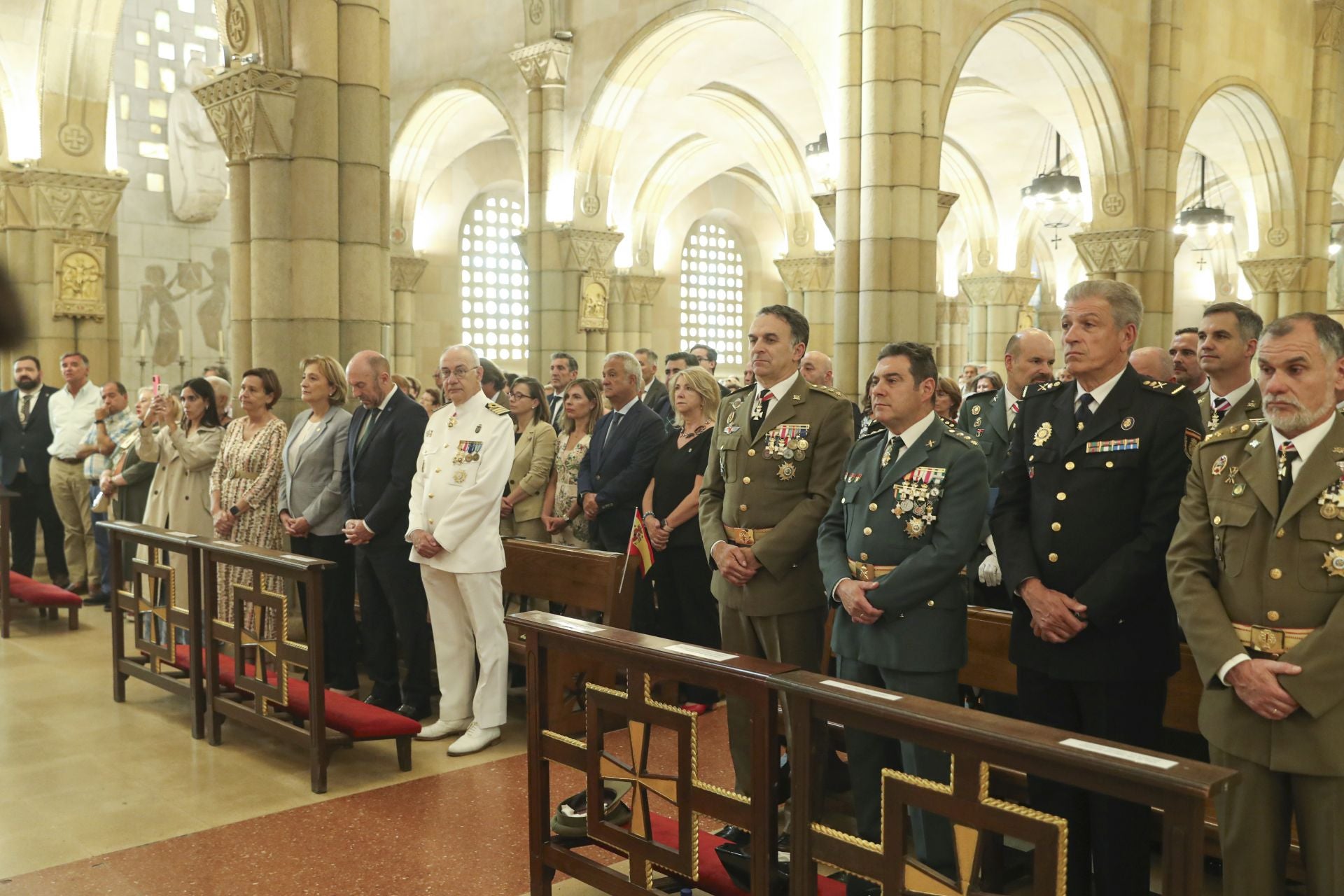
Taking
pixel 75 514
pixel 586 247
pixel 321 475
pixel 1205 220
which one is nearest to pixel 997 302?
pixel 1205 220

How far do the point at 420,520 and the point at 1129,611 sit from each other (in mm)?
3100

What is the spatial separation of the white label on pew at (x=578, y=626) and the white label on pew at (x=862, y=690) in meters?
0.83

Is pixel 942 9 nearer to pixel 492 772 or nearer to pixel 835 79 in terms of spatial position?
pixel 835 79

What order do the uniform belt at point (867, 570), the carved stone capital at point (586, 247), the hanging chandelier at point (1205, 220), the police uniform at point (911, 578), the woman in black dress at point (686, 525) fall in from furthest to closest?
the hanging chandelier at point (1205, 220)
the carved stone capital at point (586, 247)
the woman in black dress at point (686, 525)
the uniform belt at point (867, 570)
the police uniform at point (911, 578)

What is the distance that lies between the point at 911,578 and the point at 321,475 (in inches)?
136

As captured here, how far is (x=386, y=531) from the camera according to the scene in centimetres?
528

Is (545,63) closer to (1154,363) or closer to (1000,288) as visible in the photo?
(1000,288)

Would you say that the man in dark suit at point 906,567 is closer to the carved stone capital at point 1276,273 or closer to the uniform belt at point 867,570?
the uniform belt at point 867,570

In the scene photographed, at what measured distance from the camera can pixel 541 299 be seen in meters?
14.3

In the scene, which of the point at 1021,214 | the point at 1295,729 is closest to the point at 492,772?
the point at 1295,729

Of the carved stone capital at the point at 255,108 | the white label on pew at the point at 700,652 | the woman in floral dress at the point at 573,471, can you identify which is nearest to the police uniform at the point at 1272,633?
the white label on pew at the point at 700,652

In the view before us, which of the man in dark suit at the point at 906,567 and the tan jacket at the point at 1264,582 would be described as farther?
the man in dark suit at the point at 906,567

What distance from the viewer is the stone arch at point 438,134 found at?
15539 mm

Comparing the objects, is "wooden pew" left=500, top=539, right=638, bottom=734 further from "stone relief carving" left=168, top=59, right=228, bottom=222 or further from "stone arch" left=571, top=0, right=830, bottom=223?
"stone relief carving" left=168, top=59, right=228, bottom=222
